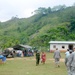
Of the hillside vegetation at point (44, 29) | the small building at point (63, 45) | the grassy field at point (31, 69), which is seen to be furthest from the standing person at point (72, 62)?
the small building at point (63, 45)

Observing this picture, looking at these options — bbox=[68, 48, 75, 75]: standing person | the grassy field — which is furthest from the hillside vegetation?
bbox=[68, 48, 75, 75]: standing person

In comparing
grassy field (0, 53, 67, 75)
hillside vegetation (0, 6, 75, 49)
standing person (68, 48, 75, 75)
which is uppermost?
hillside vegetation (0, 6, 75, 49)

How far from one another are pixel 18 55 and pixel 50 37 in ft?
104

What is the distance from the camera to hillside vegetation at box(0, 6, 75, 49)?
2810 inches

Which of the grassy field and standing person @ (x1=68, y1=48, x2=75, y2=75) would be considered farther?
the grassy field

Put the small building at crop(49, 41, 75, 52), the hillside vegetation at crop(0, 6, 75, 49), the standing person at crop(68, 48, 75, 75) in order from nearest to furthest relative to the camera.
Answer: the standing person at crop(68, 48, 75, 75), the small building at crop(49, 41, 75, 52), the hillside vegetation at crop(0, 6, 75, 49)

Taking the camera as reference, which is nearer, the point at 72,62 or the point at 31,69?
the point at 72,62

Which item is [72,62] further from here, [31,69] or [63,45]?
[63,45]

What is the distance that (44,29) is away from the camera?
374 feet

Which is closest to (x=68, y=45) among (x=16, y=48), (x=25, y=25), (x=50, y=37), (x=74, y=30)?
(x=50, y=37)

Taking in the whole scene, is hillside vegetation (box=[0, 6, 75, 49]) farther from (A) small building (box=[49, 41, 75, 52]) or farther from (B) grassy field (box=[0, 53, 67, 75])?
(B) grassy field (box=[0, 53, 67, 75])

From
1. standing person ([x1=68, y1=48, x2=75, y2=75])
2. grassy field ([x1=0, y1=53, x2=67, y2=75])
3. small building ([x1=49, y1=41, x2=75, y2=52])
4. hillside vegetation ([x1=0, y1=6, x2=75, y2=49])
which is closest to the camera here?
standing person ([x1=68, y1=48, x2=75, y2=75])

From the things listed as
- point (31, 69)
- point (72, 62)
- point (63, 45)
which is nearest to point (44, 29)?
point (63, 45)

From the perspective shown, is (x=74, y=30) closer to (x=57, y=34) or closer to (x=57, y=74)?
(x=57, y=34)
